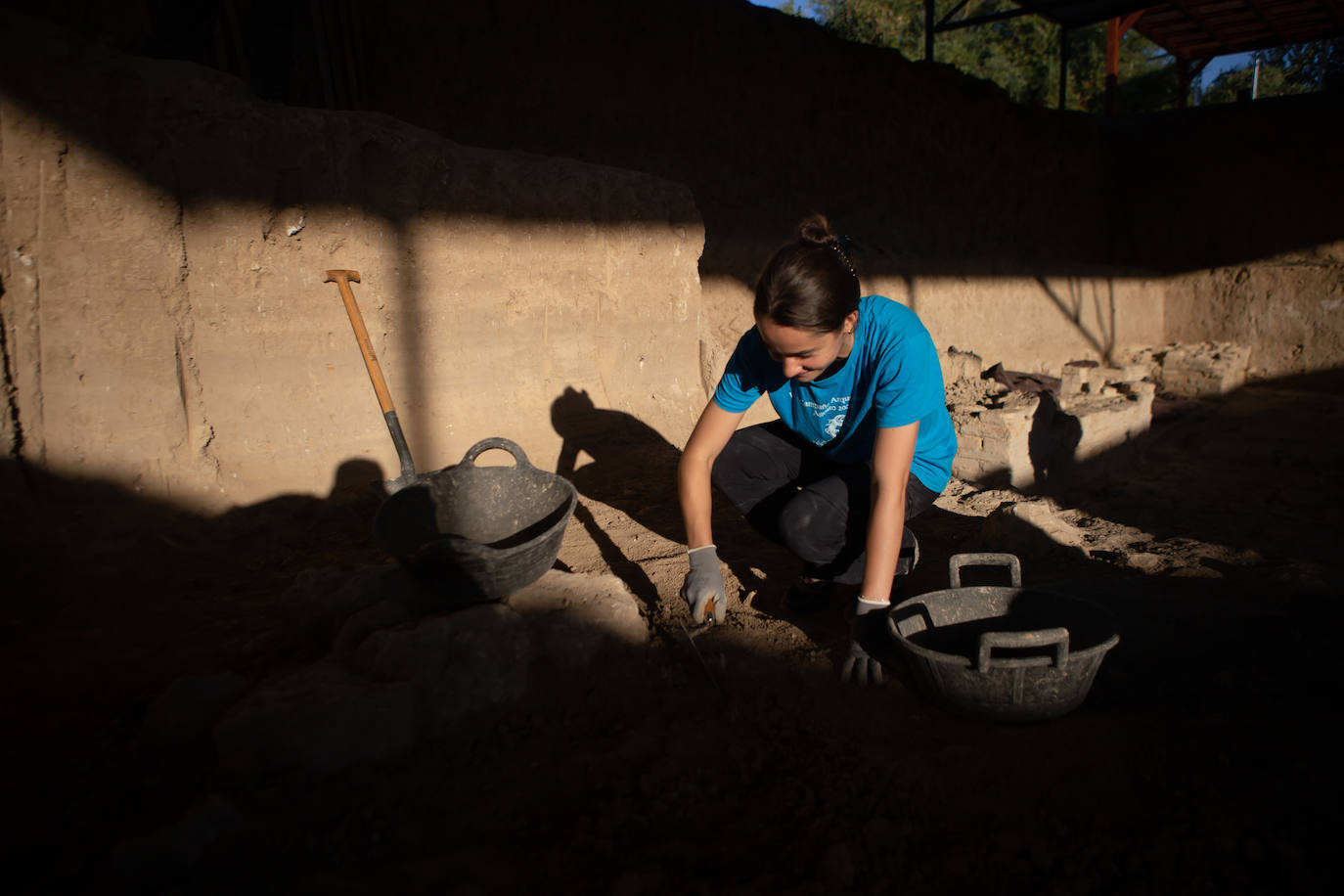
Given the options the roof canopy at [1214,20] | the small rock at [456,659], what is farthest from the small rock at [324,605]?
the roof canopy at [1214,20]

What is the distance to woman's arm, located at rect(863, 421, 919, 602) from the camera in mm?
1960

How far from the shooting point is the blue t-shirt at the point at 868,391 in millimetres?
2033

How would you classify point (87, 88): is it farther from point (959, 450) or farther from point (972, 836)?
point (959, 450)

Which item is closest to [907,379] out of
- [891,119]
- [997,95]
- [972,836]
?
[972,836]

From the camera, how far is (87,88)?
2572mm

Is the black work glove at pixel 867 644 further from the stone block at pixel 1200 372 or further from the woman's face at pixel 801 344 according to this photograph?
the stone block at pixel 1200 372

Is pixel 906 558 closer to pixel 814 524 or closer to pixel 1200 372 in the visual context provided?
pixel 814 524

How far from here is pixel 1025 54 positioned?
18.5 meters

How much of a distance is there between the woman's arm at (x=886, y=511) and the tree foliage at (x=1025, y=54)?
18.1 meters

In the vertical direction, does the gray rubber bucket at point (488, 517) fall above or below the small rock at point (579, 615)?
above

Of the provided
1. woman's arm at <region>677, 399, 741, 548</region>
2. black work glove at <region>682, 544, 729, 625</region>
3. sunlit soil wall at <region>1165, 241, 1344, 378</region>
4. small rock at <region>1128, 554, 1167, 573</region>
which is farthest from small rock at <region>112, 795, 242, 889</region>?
sunlit soil wall at <region>1165, 241, 1344, 378</region>

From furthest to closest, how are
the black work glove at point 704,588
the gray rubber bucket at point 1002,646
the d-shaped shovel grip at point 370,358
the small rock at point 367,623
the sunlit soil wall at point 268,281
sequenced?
1. the d-shaped shovel grip at point 370,358
2. the sunlit soil wall at point 268,281
3. the black work glove at point 704,588
4. the small rock at point 367,623
5. the gray rubber bucket at point 1002,646

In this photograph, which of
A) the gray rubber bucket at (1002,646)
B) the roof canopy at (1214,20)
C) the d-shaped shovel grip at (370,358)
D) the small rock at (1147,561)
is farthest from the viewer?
the roof canopy at (1214,20)

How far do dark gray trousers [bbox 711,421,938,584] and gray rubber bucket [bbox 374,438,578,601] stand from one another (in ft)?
1.97
